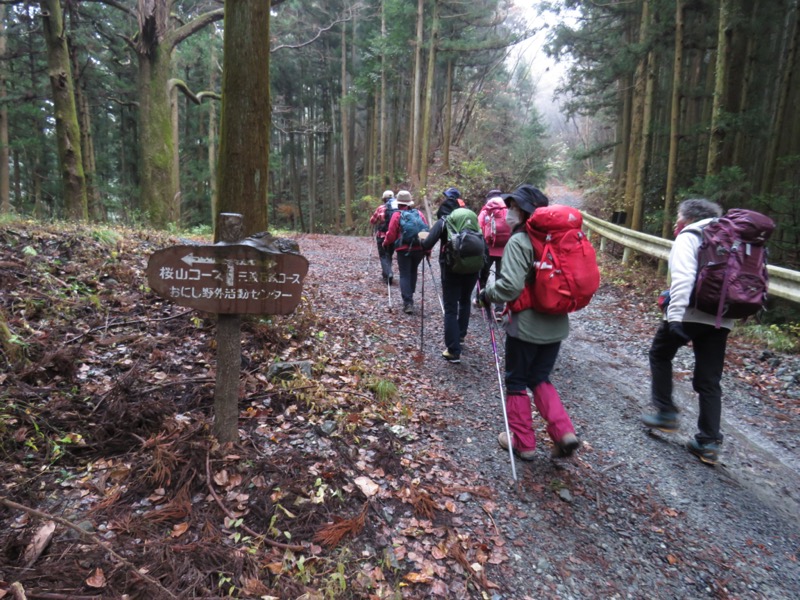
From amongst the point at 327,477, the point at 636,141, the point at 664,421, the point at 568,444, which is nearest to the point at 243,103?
the point at 327,477

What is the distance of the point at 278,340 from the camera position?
16.8ft

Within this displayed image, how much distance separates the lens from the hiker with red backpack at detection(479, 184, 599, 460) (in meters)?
3.48

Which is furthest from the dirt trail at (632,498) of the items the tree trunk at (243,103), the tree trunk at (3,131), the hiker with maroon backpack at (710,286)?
the tree trunk at (3,131)

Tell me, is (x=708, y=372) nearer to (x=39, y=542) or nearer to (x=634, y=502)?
(x=634, y=502)

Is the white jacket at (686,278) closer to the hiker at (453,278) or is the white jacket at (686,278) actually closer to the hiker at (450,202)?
the hiker at (453,278)

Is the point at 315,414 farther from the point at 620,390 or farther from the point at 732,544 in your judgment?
the point at 620,390

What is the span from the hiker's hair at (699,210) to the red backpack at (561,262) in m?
1.30

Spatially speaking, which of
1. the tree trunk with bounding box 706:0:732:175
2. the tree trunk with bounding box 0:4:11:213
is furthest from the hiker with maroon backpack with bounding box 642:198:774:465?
the tree trunk with bounding box 0:4:11:213

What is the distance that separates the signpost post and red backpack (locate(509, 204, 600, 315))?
1.91m

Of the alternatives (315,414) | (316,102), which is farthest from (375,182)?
(315,414)

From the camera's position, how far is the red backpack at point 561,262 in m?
3.46

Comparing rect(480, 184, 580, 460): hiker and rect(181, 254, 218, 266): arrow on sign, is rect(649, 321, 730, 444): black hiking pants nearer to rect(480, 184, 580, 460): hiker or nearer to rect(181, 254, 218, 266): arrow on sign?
rect(480, 184, 580, 460): hiker

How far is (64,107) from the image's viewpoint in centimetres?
925

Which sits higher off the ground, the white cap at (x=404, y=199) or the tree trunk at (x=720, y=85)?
the tree trunk at (x=720, y=85)
